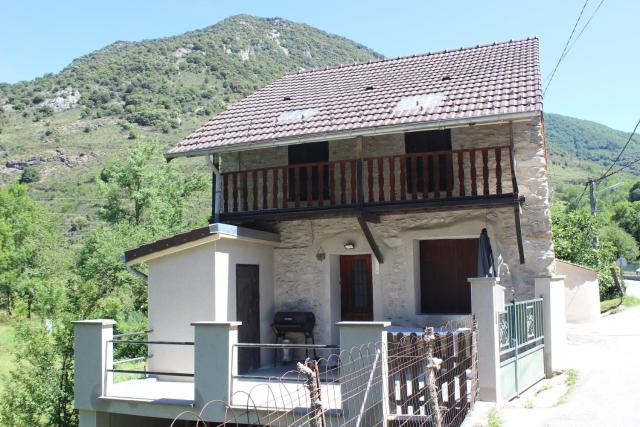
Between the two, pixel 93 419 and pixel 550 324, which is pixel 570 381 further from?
pixel 93 419

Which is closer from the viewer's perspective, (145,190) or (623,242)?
(145,190)

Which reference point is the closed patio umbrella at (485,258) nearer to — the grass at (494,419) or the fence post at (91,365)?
the grass at (494,419)

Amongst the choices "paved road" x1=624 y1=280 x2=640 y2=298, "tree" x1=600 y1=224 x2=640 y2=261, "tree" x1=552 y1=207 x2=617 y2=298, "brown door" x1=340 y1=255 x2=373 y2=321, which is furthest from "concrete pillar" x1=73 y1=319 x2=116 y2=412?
"tree" x1=600 y1=224 x2=640 y2=261

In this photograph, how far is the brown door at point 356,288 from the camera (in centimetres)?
1405

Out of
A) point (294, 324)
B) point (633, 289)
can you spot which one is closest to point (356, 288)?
point (294, 324)

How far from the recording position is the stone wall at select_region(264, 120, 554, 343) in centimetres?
1259

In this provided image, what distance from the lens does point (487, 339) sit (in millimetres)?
9109

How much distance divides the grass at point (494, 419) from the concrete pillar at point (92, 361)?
594cm

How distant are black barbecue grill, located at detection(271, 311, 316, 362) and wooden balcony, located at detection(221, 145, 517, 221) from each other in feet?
7.12

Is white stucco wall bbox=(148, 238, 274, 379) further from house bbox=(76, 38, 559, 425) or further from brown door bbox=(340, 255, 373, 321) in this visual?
brown door bbox=(340, 255, 373, 321)

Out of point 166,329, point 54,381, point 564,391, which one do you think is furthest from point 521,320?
point 54,381

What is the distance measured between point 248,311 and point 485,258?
4.90 metres

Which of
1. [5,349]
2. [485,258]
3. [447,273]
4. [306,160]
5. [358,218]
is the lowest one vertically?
[5,349]

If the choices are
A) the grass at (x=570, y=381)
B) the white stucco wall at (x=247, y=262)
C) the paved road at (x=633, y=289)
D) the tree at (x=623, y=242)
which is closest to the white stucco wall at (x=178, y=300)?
the white stucco wall at (x=247, y=262)
